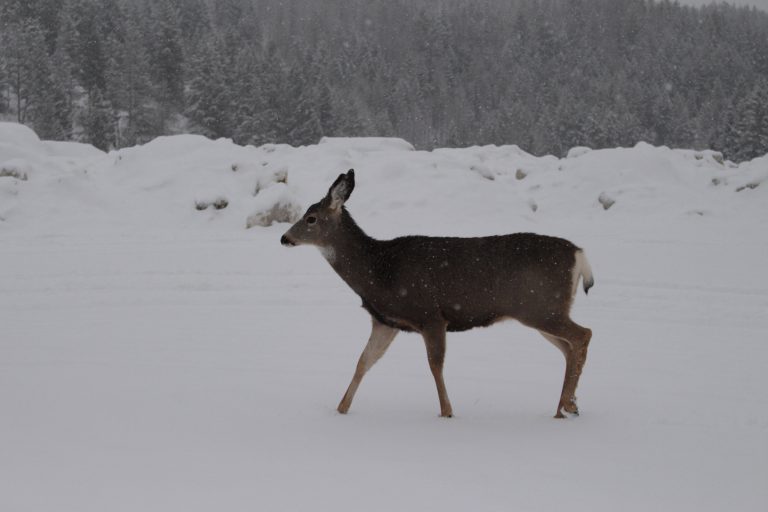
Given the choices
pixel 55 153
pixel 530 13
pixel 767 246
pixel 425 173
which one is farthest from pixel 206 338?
pixel 530 13

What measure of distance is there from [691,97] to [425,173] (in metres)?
119

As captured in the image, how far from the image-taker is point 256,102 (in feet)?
228

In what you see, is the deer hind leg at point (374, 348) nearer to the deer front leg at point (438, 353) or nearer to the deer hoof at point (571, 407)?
the deer front leg at point (438, 353)

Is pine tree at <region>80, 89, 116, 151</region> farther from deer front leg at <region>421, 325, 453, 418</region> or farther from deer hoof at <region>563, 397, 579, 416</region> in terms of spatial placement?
deer hoof at <region>563, 397, 579, 416</region>

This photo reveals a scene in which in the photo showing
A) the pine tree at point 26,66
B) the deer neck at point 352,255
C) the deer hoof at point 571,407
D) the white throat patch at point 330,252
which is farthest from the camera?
the pine tree at point 26,66

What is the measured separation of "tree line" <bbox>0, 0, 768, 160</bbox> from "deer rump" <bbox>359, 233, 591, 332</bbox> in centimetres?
6217

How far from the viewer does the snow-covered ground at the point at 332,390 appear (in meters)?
3.69

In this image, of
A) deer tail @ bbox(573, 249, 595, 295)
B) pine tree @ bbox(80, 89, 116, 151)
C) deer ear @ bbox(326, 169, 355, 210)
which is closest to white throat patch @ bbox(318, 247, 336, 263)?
deer ear @ bbox(326, 169, 355, 210)

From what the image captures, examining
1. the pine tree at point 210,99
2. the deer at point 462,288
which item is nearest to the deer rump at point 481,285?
the deer at point 462,288

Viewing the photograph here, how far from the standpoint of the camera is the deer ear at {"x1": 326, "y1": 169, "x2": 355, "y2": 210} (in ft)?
18.0

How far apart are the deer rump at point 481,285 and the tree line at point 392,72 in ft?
204

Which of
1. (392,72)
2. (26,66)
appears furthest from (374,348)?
(392,72)

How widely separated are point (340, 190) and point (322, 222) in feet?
1.09

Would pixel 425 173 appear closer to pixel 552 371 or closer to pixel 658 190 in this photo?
pixel 658 190
